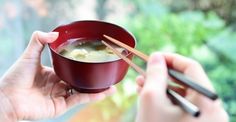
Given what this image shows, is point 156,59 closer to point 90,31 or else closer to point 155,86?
point 155,86

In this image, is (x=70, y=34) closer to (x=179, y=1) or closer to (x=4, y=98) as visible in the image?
(x=4, y=98)

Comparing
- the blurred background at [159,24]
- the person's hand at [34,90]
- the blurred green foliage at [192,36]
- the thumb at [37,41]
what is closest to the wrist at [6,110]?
the person's hand at [34,90]

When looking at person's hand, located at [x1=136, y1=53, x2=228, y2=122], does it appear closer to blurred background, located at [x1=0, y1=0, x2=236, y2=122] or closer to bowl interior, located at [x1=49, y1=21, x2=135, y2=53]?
bowl interior, located at [x1=49, y1=21, x2=135, y2=53]

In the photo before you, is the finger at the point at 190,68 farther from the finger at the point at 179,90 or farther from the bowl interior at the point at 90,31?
the bowl interior at the point at 90,31

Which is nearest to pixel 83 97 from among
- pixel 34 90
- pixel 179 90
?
pixel 34 90

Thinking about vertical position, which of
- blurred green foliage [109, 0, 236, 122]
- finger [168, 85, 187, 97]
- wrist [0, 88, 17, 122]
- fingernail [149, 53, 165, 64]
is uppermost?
fingernail [149, 53, 165, 64]

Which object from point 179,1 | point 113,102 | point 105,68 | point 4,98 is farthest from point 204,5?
point 4,98

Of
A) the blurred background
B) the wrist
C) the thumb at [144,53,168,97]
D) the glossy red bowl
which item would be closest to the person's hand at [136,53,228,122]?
the thumb at [144,53,168,97]
